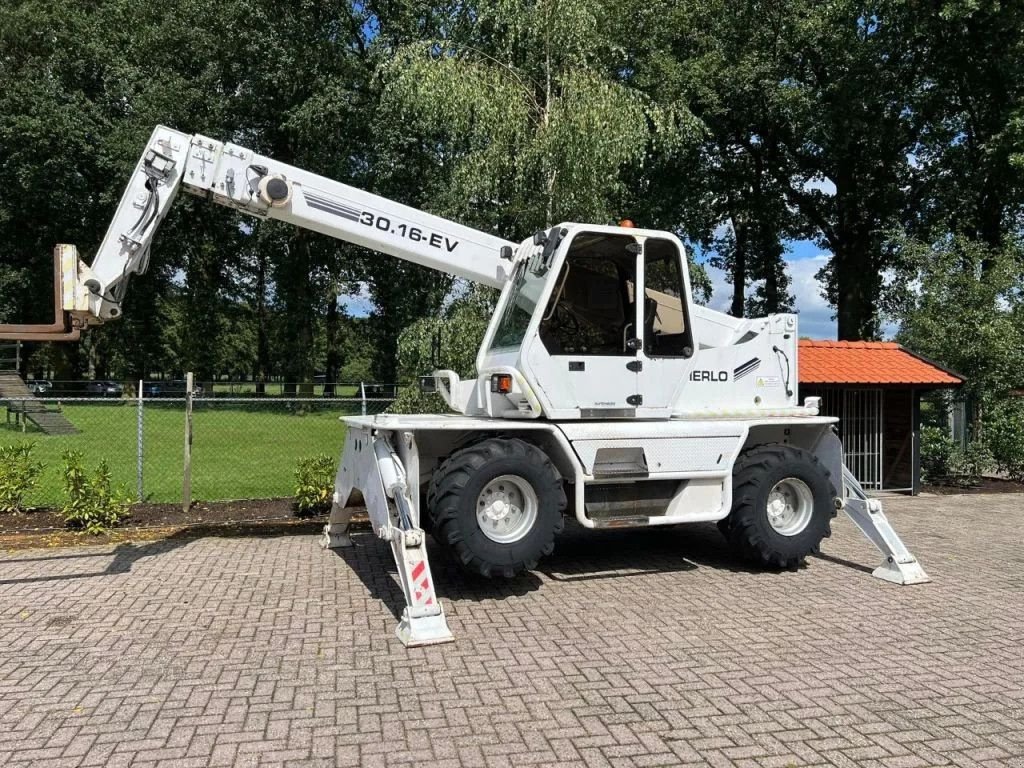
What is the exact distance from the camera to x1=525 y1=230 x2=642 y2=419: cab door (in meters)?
6.27

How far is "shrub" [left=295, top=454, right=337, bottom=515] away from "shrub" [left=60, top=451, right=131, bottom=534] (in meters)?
1.94

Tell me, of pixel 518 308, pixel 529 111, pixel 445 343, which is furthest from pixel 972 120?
pixel 518 308

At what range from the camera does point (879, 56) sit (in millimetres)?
19969

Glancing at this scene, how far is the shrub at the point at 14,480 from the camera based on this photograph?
864cm

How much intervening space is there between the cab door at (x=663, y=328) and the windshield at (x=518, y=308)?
956mm

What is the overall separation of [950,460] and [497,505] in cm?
1040

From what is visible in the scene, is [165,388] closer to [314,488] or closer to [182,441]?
[182,441]

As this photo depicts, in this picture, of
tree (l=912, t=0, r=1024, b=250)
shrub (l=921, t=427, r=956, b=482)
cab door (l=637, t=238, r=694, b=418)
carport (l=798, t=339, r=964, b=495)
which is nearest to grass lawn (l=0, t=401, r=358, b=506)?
cab door (l=637, t=238, r=694, b=418)

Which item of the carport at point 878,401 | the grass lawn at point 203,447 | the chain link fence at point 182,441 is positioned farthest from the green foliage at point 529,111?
the grass lawn at point 203,447

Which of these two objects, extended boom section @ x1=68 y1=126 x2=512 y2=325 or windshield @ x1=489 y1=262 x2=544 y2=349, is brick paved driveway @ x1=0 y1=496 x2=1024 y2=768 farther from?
extended boom section @ x1=68 y1=126 x2=512 y2=325

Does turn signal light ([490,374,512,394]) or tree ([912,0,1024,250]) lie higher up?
tree ([912,0,1024,250])

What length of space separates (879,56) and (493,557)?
66.4 ft

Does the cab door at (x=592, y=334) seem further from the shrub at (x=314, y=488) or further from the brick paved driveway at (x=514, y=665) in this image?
the shrub at (x=314, y=488)

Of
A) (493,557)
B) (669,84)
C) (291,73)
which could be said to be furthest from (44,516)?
(291,73)
